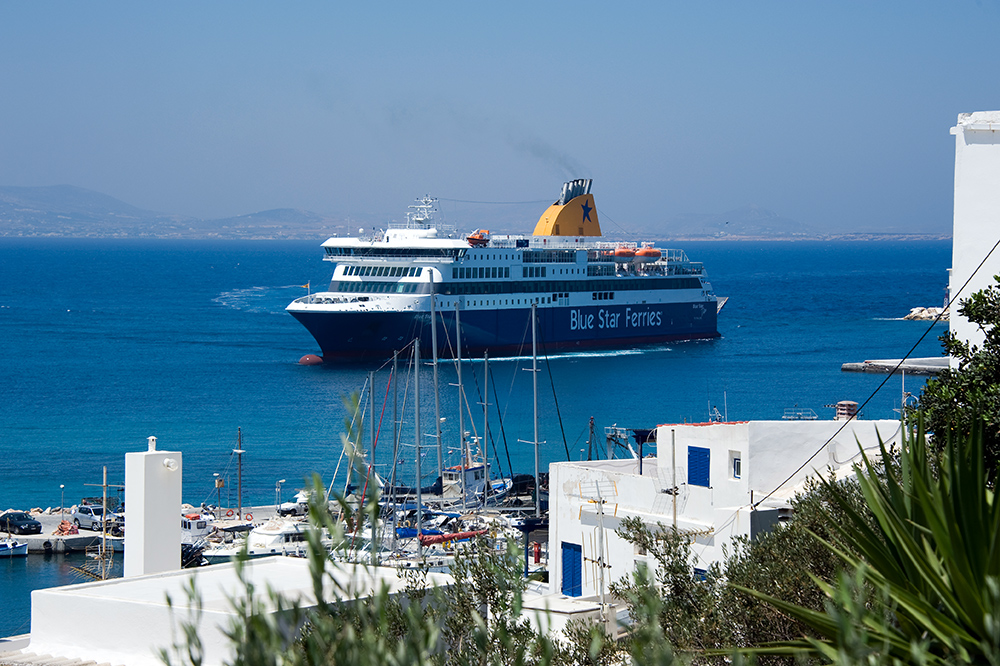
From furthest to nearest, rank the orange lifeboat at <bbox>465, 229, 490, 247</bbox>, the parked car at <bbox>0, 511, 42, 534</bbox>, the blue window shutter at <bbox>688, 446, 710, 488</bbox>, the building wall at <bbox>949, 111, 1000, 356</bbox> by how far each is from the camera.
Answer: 1. the orange lifeboat at <bbox>465, 229, 490, 247</bbox>
2. the parked car at <bbox>0, 511, 42, 534</bbox>
3. the blue window shutter at <bbox>688, 446, 710, 488</bbox>
4. the building wall at <bbox>949, 111, 1000, 356</bbox>

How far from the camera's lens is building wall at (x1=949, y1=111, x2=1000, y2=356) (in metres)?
9.28

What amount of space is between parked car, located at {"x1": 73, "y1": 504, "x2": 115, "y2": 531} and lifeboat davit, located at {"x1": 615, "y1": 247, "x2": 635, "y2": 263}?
3431cm

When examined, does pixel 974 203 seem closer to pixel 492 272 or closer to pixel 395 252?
pixel 395 252

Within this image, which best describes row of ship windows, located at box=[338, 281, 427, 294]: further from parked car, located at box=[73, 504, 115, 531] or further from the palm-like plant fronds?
the palm-like plant fronds

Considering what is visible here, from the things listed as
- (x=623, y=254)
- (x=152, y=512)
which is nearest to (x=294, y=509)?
(x=152, y=512)

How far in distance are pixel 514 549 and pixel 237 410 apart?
34.6 m

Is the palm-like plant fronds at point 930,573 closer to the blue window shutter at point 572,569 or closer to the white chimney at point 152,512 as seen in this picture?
the white chimney at point 152,512

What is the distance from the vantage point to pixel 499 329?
4769 centimetres

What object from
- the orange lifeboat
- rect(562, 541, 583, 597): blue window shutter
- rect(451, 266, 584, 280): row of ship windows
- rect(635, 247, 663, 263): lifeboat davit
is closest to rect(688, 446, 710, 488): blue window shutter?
rect(562, 541, 583, 597): blue window shutter

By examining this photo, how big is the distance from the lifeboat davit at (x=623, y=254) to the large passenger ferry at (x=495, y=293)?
57mm

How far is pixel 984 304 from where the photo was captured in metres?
6.59

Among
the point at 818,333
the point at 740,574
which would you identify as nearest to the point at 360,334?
the point at 818,333

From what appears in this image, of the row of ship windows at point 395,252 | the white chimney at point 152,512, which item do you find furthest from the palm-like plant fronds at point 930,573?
the row of ship windows at point 395,252

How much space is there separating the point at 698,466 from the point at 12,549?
1509 centimetres
